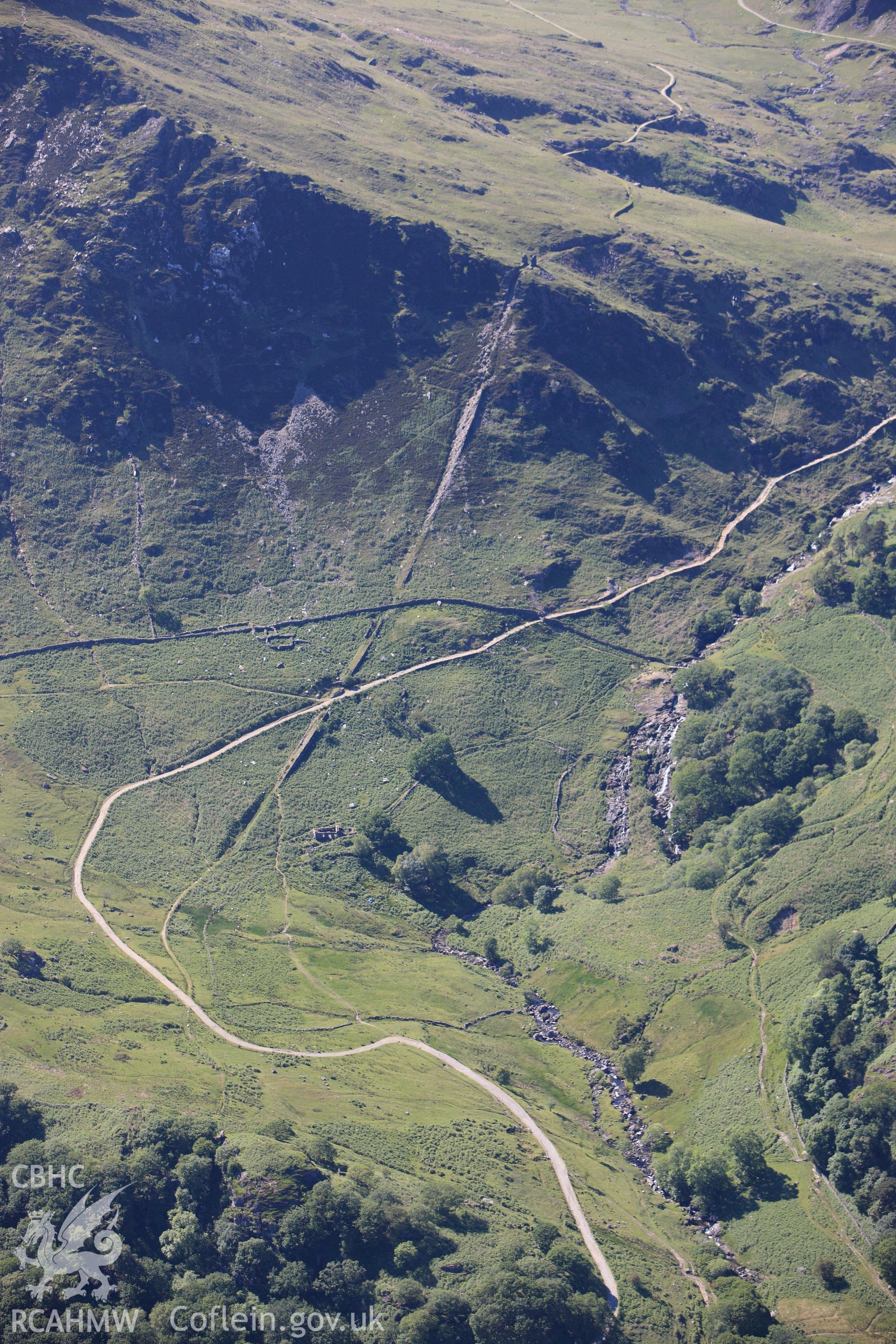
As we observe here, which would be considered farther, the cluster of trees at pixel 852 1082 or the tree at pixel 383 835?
the tree at pixel 383 835

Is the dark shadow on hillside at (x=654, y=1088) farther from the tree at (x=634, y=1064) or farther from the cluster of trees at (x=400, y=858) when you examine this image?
the cluster of trees at (x=400, y=858)

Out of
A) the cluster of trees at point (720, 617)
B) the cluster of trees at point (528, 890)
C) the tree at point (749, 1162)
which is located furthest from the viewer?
the cluster of trees at point (720, 617)

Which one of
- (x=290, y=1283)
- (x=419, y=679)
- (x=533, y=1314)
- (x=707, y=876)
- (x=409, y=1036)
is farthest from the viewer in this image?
(x=419, y=679)

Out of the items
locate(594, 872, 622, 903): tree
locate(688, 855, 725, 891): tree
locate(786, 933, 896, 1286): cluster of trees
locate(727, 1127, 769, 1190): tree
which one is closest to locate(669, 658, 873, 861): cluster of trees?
locate(688, 855, 725, 891): tree

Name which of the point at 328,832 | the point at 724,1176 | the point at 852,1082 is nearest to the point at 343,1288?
the point at 724,1176

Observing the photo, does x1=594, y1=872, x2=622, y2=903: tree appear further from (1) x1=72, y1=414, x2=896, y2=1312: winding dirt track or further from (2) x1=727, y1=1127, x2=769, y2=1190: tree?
(2) x1=727, y1=1127, x2=769, y2=1190: tree

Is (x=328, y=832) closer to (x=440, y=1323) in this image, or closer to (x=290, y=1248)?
(x=290, y=1248)

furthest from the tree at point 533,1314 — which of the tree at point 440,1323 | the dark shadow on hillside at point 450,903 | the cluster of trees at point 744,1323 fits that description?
the dark shadow on hillside at point 450,903

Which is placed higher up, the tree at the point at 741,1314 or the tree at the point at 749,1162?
the tree at the point at 749,1162
